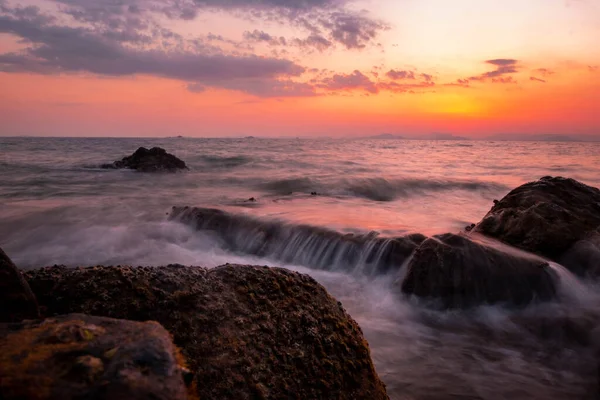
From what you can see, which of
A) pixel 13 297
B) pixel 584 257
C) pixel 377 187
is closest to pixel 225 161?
pixel 377 187

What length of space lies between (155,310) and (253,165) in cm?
2962

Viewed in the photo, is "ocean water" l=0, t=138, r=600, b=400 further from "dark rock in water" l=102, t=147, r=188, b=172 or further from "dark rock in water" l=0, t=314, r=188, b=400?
"dark rock in water" l=0, t=314, r=188, b=400

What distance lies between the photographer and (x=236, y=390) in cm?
210

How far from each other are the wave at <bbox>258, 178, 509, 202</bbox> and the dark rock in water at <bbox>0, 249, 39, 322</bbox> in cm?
1572

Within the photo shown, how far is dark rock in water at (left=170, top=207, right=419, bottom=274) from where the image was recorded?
7605mm

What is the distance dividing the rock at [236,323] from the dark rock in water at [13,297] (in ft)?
0.77

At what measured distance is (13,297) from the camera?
201cm

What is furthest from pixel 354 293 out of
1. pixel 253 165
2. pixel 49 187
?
pixel 253 165

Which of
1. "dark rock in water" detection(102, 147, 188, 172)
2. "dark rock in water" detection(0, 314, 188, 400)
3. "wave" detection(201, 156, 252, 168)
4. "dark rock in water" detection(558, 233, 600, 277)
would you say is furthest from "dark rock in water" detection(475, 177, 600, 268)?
"wave" detection(201, 156, 252, 168)

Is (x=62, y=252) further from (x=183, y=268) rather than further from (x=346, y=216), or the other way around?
(x=183, y=268)

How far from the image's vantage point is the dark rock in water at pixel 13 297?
1.97 metres

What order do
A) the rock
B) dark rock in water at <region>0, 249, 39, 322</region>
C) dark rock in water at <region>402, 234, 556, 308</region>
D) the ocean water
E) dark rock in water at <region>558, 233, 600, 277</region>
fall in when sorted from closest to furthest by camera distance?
1. dark rock in water at <region>0, 249, 39, 322</region>
2. the rock
3. the ocean water
4. dark rock in water at <region>402, 234, 556, 308</region>
5. dark rock in water at <region>558, 233, 600, 277</region>

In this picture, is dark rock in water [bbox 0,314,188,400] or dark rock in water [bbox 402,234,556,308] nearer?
dark rock in water [bbox 0,314,188,400]

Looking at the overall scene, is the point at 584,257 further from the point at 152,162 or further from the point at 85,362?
the point at 152,162
